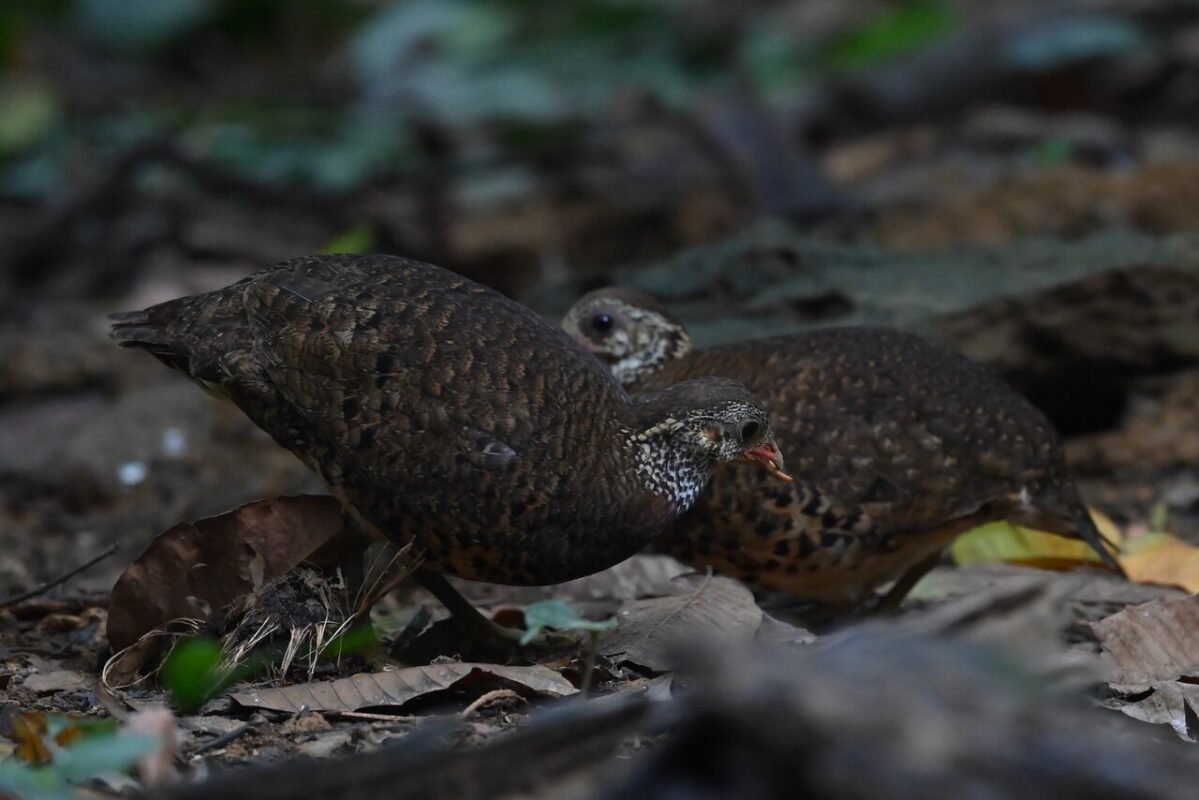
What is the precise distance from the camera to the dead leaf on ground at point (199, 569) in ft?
11.9

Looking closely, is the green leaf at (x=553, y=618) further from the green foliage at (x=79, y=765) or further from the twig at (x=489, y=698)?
the green foliage at (x=79, y=765)

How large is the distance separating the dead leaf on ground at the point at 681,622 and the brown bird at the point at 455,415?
22cm

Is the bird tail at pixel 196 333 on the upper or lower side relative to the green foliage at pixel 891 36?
upper

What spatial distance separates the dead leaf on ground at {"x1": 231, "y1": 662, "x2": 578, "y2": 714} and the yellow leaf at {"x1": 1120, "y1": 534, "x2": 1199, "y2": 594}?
2.07 m

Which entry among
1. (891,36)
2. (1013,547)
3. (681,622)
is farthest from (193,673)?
(891,36)

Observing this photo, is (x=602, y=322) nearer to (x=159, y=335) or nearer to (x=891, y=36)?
(x=159, y=335)

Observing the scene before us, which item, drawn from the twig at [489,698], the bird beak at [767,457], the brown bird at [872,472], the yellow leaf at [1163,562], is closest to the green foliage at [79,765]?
the twig at [489,698]

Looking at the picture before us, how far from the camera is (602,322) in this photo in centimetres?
516

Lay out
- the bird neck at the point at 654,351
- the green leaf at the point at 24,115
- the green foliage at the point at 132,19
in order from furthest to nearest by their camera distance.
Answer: the green foliage at the point at 132,19
the green leaf at the point at 24,115
the bird neck at the point at 654,351

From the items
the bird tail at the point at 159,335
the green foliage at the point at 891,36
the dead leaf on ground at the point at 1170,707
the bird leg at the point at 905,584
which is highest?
the bird tail at the point at 159,335

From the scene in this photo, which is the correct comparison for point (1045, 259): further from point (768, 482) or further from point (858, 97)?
point (858, 97)

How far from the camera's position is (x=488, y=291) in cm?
392

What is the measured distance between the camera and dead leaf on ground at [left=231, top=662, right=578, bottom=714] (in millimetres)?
3307

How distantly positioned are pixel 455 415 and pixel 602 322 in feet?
5.52
